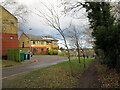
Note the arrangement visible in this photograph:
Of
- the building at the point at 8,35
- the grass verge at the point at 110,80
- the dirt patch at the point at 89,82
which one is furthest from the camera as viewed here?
the building at the point at 8,35

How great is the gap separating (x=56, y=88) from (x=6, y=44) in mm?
18150

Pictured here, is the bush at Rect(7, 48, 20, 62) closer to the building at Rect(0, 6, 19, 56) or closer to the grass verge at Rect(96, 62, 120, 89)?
the building at Rect(0, 6, 19, 56)

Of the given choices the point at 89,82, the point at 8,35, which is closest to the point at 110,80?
the point at 89,82

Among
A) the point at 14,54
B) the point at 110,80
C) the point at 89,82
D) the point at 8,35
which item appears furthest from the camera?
the point at 8,35

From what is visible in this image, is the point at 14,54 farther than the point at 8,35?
No

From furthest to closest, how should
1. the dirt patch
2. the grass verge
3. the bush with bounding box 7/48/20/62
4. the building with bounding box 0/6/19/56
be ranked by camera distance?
the building with bounding box 0/6/19/56 → the bush with bounding box 7/48/20/62 → the dirt patch → the grass verge

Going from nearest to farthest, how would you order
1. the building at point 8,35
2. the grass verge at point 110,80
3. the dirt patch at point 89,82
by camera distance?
the grass verge at point 110,80
the dirt patch at point 89,82
the building at point 8,35

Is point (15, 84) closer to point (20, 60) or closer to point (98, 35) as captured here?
point (98, 35)

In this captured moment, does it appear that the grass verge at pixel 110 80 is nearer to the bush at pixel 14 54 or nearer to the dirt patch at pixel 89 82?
the dirt patch at pixel 89 82

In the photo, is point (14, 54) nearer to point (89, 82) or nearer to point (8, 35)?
point (8, 35)

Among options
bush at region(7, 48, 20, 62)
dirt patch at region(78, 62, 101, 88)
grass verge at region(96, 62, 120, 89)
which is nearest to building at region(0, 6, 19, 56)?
bush at region(7, 48, 20, 62)

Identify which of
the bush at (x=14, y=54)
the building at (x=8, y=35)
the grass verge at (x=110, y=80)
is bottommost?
the grass verge at (x=110, y=80)

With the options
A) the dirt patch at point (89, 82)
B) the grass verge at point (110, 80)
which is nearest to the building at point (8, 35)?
the dirt patch at point (89, 82)

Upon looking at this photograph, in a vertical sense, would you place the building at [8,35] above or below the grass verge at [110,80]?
above
